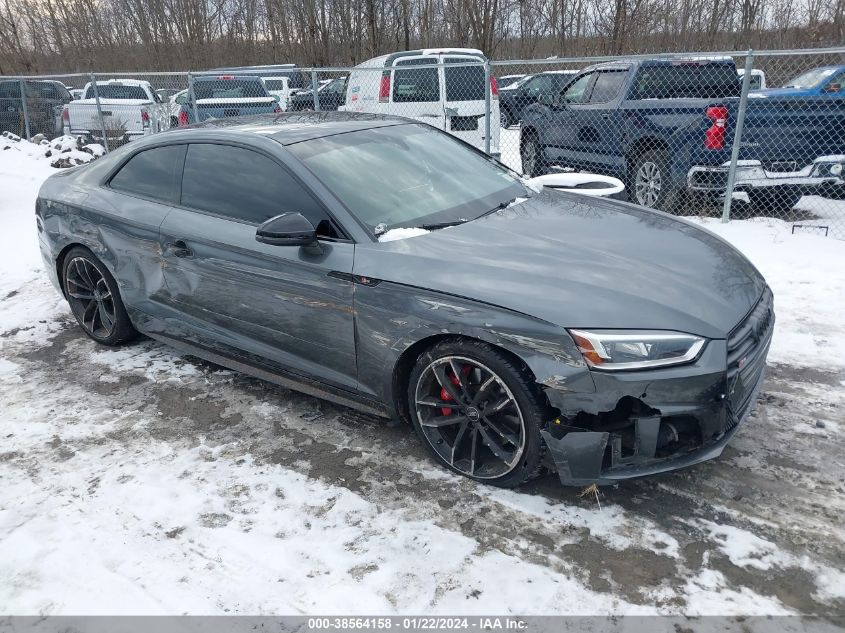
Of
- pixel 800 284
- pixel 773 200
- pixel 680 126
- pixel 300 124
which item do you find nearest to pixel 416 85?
pixel 680 126

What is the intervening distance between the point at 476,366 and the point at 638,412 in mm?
696

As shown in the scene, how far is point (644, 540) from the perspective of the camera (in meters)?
2.70

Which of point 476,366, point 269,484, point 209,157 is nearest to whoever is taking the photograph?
point 476,366

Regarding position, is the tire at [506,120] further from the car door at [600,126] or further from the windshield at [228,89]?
the car door at [600,126]

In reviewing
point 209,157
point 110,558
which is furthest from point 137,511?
point 209,157

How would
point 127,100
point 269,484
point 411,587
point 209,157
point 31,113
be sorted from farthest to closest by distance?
point 31,113, point 127,100, point 209,157, point 269,484, point 411,587

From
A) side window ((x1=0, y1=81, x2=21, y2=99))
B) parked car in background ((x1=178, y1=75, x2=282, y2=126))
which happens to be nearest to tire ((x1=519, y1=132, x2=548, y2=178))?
parked car in background ((x1=178, y1=75, x2=282, y2=126))

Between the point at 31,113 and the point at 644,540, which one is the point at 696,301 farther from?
the point at 31,113

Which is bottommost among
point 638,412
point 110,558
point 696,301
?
point 110,558

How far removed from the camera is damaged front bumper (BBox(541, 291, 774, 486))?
2.64 meters

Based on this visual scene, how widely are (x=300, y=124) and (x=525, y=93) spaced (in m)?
14.9

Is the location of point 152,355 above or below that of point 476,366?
below

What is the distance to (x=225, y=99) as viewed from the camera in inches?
502

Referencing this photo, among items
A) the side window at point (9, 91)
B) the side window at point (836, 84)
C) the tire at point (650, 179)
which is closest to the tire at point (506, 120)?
the side window at point (836, 84)
